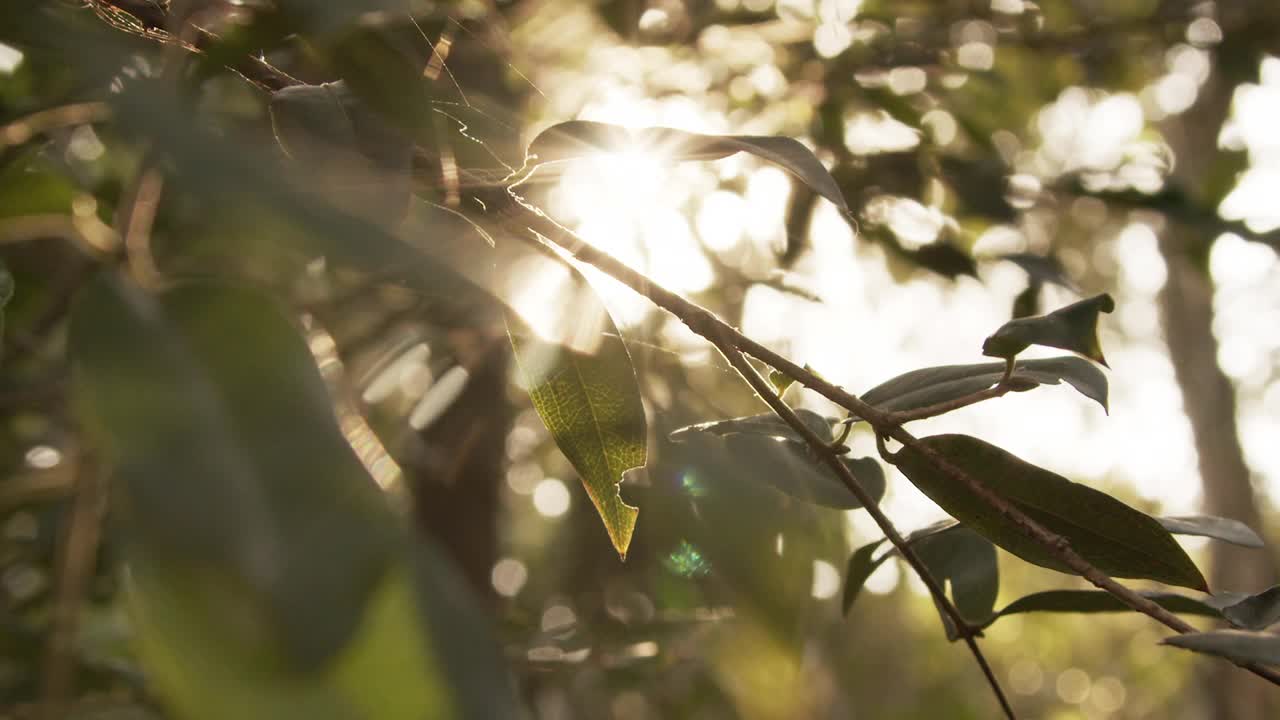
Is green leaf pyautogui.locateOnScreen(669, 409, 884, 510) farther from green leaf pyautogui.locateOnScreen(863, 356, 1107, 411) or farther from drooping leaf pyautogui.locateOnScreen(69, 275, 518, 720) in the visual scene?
drooping leaf pyautogui.locateOnScreen(69, 275, 518, 720)

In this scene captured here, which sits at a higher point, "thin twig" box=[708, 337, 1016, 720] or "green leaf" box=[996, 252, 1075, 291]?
"green leaf" box=[996, 252, 1075, 291]

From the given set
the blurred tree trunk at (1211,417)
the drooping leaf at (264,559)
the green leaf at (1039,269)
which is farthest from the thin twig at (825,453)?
the blurred tree trunk at (1211,417)

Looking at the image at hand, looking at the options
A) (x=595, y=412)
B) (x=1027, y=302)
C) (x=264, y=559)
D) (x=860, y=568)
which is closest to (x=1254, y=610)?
(x=860, y=568)

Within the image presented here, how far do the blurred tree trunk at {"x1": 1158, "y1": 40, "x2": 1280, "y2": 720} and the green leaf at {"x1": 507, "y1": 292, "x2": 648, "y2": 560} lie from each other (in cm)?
343

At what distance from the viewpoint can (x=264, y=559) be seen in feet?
0.57

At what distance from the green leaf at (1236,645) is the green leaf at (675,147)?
182 mm

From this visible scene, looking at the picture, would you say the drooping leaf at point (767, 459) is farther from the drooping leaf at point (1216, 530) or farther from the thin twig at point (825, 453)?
the drooping leaf at point (1216, 530)

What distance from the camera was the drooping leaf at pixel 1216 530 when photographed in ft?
1.48

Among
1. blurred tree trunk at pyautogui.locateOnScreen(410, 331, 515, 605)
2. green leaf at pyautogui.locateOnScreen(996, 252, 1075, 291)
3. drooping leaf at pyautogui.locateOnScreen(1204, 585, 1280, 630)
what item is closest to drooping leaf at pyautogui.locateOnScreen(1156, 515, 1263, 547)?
drooping leaf at pyautogui.locateOnScreen(1204, 585, 1280, 630)

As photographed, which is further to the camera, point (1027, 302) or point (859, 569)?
point (1027, 302)

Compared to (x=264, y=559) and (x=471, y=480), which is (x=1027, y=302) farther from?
(x=264, y=559)

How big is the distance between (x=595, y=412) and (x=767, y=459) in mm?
84

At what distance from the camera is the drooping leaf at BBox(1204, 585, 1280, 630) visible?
40 centimetres

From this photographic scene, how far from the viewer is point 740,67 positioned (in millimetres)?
1404
